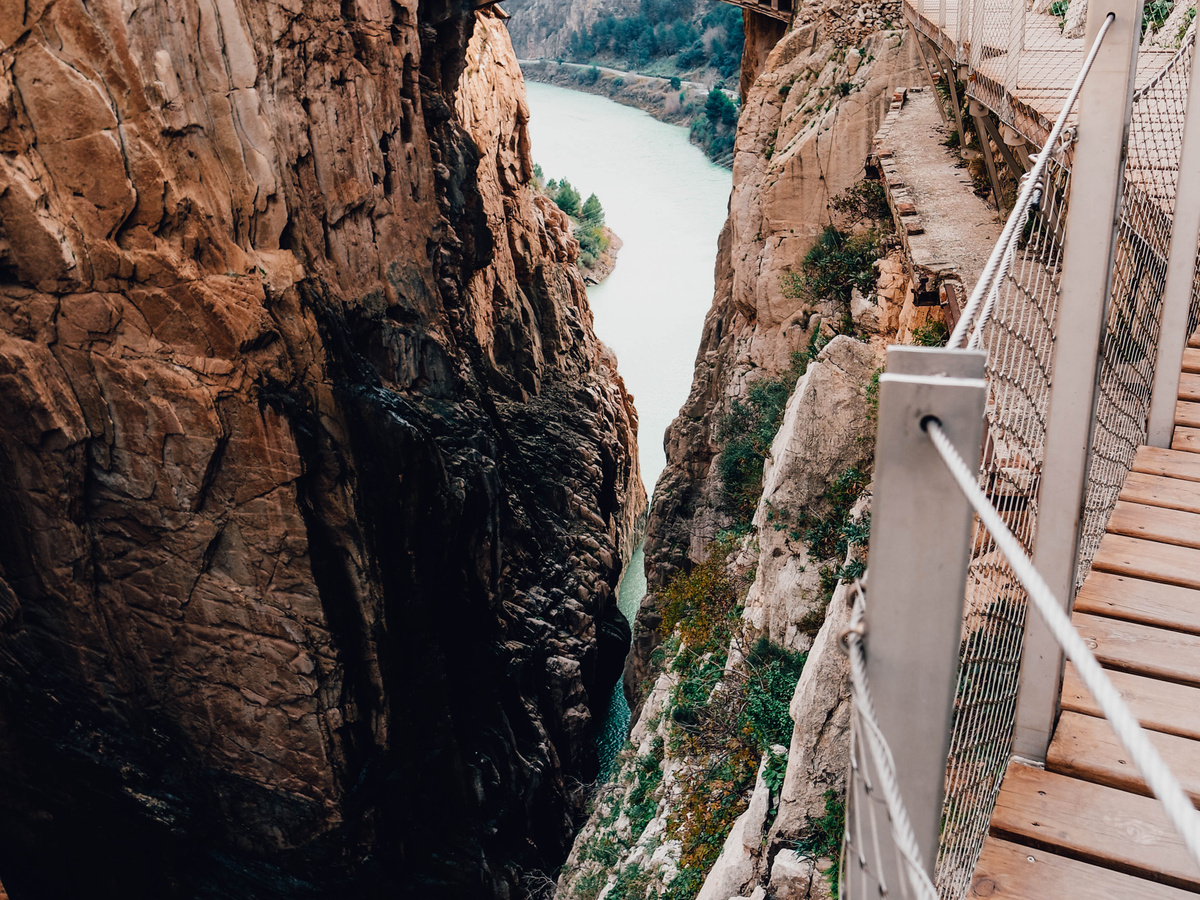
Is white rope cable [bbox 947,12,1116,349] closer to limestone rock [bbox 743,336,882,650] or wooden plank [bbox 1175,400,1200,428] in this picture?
wooden plank [bbox 1175,400,1200,428]

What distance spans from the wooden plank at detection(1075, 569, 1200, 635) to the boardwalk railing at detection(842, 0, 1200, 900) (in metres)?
0.10

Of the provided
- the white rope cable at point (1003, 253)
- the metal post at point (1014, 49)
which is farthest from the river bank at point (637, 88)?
the white rope cable at point (1003, 253)

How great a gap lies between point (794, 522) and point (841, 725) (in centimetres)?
281

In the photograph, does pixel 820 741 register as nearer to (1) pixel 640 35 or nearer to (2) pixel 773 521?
(2) pixel 773 521

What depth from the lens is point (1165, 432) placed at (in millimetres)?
3041

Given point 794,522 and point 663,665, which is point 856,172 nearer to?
point 794,522

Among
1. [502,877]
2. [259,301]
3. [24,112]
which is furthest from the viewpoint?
[502,877]

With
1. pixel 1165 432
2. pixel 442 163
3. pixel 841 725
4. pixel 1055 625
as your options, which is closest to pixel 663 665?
pixel 841 725

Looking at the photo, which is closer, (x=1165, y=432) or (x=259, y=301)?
(x=1165, y=432)

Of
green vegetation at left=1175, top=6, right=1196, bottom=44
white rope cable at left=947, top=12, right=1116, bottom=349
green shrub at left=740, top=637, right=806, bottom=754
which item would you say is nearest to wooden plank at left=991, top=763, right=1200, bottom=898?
white rope cable at left=947, top=12, right=1116, bottom=349

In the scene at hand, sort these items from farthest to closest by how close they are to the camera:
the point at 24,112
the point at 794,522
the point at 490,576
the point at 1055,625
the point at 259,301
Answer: the point at 490,576 < the point at 259,301 < the point at 24,112 < the point at 794,522 < the point at 1055,625

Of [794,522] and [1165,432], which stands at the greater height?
[1165,432]

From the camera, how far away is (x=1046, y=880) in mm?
1753

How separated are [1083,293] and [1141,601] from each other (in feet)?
2.99
